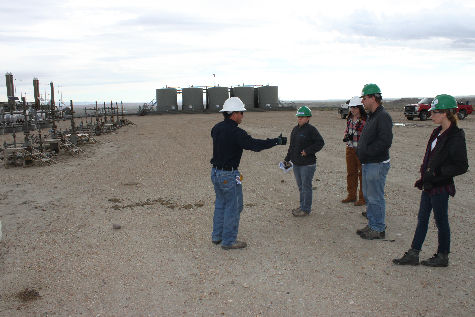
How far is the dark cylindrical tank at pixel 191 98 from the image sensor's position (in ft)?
181

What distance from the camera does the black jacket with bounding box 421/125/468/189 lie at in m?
3.65

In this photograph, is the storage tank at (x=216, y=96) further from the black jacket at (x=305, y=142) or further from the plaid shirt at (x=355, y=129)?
the black jacket at (x=305, y=142)

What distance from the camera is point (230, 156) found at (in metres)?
4.48

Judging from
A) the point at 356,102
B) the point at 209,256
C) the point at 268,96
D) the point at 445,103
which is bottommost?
the point at 209,256

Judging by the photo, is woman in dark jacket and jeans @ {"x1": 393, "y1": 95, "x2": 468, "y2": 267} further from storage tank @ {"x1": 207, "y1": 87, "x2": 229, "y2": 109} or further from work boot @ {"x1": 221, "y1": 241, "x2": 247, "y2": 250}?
storage tank @ {"x1": 207, "y1": 87, "x2": 229, "y2": 109}

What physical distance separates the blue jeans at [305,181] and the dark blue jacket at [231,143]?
4.71 feet

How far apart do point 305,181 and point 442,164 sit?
2284 millimetres

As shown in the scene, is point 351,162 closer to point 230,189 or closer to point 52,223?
point 230,189

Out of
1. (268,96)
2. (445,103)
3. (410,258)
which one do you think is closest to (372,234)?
(410,258)

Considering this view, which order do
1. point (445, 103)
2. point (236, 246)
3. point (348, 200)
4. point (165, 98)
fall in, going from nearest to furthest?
point (445, 103)
point (236, 246)
point (348, 200)
point (165, 98)

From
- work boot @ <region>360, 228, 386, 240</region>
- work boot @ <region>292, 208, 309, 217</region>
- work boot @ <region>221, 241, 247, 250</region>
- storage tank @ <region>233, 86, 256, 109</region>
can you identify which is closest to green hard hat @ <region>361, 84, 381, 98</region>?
work boot @ <region>360, 228, 386, 240</region>

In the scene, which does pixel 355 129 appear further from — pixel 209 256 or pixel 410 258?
pixel 209 256

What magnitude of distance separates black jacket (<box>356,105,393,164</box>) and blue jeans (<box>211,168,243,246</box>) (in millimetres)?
1634

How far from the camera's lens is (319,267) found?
13.8ft
